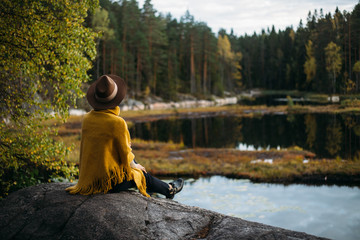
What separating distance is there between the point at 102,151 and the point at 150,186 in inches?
37.8

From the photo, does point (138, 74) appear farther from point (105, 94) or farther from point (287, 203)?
point (105, 94)

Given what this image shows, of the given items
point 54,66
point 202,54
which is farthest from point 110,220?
point 202,54

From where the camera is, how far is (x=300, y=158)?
1553 cm

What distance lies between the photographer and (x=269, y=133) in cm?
2403

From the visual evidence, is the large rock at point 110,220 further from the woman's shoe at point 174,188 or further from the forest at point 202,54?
the forest at point 202,54

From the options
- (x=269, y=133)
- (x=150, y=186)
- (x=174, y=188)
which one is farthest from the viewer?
(x=269, y=133)

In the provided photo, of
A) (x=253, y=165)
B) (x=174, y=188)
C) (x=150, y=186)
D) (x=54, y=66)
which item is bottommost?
(x=253, y=165)

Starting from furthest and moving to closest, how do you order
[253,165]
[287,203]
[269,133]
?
[269,133] → [253,165] → [287,203]

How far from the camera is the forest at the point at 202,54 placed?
14.1 metres

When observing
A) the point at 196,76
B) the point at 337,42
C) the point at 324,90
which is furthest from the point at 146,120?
the point at 196,76

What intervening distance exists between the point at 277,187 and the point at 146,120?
2342 centimetres

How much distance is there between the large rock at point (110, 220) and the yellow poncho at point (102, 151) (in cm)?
17

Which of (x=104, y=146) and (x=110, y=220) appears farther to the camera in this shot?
(x=104, y=146)

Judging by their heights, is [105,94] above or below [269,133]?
above
